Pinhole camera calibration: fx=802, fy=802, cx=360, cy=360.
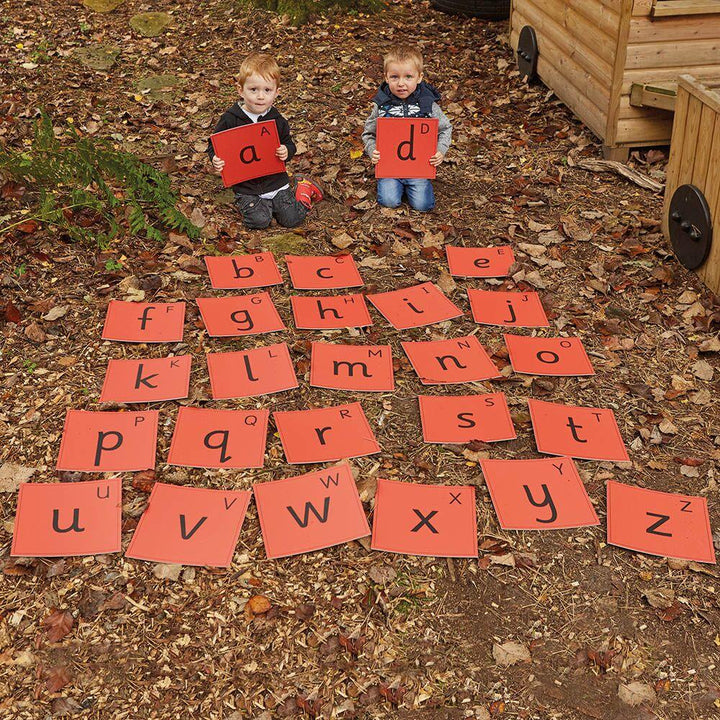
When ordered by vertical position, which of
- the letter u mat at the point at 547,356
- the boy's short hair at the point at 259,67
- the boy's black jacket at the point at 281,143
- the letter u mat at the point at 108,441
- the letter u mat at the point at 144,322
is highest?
the boy's short hair at the point at 259,67

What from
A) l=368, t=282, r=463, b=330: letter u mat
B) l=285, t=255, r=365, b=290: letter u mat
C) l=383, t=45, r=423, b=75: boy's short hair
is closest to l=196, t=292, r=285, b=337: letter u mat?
l=285, t=255, r=365, b=290: letter u mat

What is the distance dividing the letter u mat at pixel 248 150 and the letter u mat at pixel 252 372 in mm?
1290

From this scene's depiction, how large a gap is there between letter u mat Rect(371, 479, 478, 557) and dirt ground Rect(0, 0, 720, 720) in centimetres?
5

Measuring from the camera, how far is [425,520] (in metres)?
2.99

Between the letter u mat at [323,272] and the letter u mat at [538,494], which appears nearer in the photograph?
the letter u mat at [538,494]

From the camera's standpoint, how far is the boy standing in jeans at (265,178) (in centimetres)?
444

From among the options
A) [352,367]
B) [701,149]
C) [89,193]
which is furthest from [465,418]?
[89,193]

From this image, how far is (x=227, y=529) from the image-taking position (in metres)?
2.93

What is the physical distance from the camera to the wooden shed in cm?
501

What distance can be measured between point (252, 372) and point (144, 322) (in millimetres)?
678

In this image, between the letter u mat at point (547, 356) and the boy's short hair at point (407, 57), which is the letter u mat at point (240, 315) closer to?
the letter u mat at point (547, 356)

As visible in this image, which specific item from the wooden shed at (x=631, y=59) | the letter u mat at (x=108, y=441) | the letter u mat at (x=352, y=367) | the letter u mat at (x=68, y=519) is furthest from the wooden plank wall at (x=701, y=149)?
the letter u mat at (x=68, y=519)

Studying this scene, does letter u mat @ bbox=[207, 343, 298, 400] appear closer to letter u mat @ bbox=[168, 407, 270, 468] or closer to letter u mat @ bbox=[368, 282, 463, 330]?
letter u mat @ bbox=[168, 407, 270, 468]

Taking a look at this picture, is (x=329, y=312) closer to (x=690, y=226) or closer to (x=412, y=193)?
(x=412, y=193)
